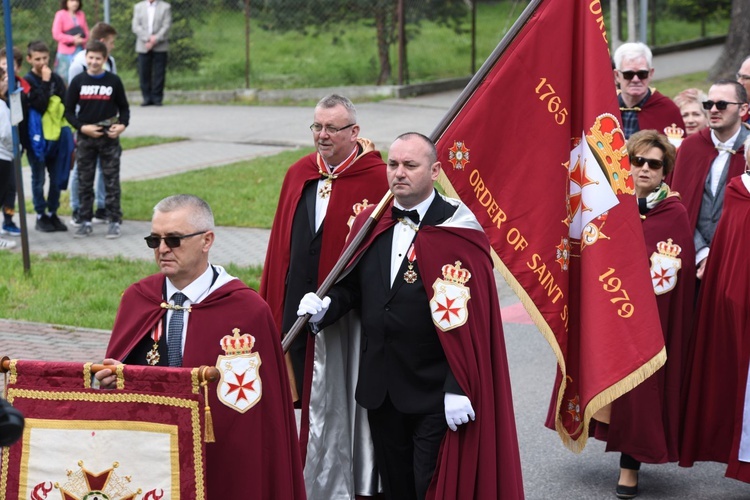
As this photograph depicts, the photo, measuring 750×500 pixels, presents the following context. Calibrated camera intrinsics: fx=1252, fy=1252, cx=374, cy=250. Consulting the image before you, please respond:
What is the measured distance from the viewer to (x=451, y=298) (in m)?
5.56

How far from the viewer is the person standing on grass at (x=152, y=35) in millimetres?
22031

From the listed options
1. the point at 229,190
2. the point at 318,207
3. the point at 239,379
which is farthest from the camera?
the point at 229,190

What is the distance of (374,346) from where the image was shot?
5824 mm

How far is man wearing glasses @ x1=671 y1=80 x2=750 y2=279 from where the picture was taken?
8273 millimetres

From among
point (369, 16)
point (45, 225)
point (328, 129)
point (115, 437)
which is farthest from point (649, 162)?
point (369, 16)

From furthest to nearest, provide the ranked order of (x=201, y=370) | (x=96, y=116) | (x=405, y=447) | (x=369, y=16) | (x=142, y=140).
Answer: (x=369, y=16) → (x=142, y=140) → (x=96, y=116) → (x=405, y=447) → (x=201, y=370)

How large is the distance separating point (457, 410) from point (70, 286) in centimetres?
667

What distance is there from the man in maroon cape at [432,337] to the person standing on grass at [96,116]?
304 inches

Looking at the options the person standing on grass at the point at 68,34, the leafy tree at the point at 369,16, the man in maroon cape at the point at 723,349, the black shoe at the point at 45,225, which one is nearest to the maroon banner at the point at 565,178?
the man in maroon cape at the point at 723,349

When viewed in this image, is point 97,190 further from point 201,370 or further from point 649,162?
point 201,370

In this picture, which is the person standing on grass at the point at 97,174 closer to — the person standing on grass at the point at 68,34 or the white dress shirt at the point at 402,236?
the person standing on grass at the point at 68,34

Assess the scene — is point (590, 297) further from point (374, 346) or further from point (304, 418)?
point (304, 418)

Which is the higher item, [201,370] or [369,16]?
[369,16]

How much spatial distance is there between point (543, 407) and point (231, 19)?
54.2ft
